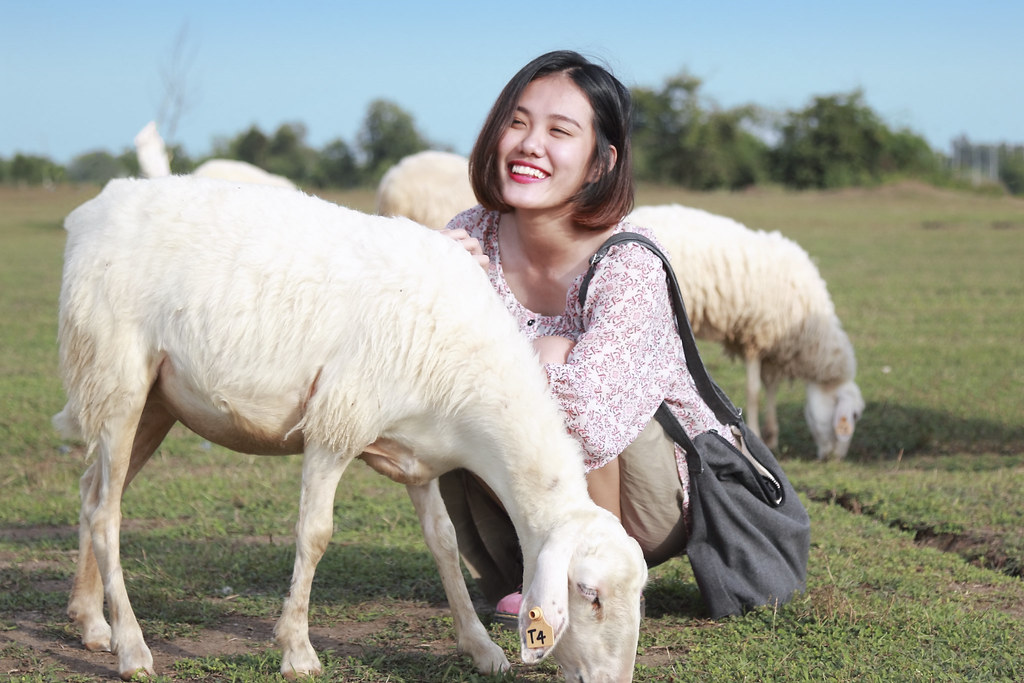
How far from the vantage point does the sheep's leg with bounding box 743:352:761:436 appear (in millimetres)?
7465

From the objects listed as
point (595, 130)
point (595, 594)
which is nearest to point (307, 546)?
point (595, 594)

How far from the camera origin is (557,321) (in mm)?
3488

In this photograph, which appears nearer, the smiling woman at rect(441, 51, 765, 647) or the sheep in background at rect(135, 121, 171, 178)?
the smiling woman at rect(441, 51, 765, 647)

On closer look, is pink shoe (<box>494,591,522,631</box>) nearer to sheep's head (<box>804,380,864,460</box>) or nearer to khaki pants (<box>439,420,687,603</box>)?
khaki pants (<box>439,420,687,603</box>)

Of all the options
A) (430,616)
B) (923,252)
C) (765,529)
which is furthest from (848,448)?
(923,252)

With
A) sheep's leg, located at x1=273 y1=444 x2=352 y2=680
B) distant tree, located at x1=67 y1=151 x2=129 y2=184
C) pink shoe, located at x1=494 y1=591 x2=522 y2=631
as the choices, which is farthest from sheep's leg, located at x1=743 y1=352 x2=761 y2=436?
distant tree, located at x1=67 y1=151 x2=129 y2=184

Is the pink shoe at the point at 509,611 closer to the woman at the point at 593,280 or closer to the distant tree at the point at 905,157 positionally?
the woman at the point at 593,280

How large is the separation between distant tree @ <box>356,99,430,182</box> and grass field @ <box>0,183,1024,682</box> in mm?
43750

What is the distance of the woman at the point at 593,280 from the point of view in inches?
125

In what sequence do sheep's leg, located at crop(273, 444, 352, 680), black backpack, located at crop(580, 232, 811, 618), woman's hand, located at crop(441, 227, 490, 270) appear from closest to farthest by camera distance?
sheep's leg, located at crop(273, 444, 352, 680) → woman's hand, located at crop(441, 227, 490, 270) → black backpack, located at crop(580, 232, 811, 618)

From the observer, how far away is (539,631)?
2.55 meters

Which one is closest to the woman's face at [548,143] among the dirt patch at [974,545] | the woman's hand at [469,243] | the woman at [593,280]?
the woman at [593,280]

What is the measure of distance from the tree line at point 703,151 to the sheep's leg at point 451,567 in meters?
39.6

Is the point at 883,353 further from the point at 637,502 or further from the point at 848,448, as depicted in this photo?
the point at 637,502
